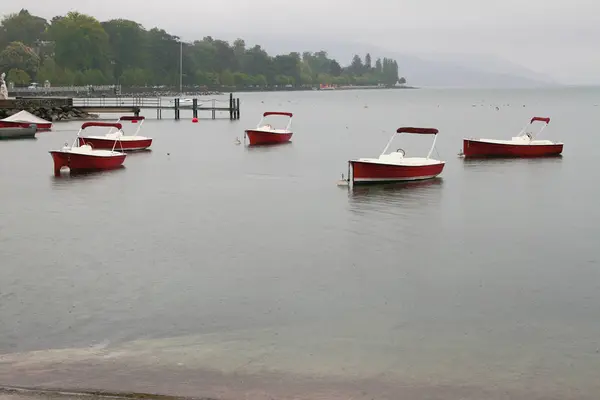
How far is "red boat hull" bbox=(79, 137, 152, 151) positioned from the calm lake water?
1423 centimetres

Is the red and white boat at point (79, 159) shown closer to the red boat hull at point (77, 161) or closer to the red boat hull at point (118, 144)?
the red boat hull at point (77, 161)

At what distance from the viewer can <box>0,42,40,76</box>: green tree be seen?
18512cm

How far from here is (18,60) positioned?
18688 cm

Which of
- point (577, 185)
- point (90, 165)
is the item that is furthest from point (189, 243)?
point (577, 185)

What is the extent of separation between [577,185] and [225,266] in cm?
2712

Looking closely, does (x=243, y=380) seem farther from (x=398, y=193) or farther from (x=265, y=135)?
(x=265, y=135)

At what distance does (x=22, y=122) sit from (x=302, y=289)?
59.8 meters

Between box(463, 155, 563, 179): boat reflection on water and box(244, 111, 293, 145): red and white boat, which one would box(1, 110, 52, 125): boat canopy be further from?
box(463, 155, 563, 179): boat reflection on water

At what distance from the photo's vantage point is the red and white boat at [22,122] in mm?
72188

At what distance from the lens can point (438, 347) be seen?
49.4 ft

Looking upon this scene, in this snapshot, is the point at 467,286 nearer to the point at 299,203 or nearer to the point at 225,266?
the point at 225,266

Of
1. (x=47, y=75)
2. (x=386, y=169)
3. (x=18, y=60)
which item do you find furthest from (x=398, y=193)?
(x=47, y=75)

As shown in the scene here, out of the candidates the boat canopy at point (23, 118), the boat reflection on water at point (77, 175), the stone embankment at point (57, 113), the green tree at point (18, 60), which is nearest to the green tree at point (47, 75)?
the green tree at point (18, 60)

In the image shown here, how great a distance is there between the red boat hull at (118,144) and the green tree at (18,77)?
127999 millimetres
